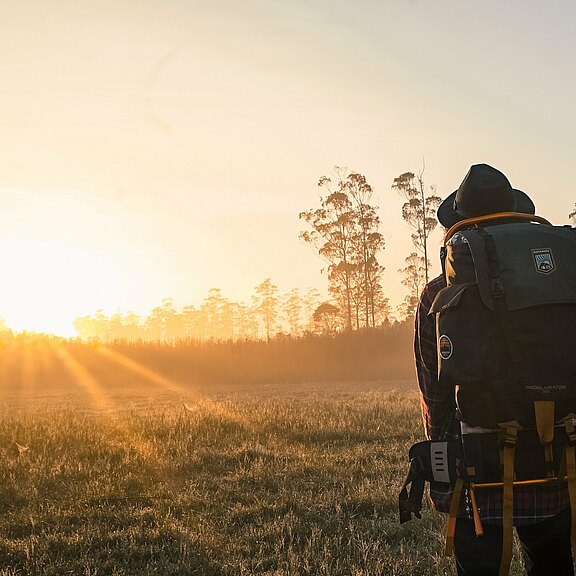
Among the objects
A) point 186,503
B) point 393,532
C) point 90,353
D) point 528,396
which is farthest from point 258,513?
point 90,353

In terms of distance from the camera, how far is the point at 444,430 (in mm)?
2490

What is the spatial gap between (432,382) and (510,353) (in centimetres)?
45

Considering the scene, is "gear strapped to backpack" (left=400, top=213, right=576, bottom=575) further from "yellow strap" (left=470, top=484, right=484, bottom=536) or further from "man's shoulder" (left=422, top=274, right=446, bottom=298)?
"man's shoulder" (left=422, top=274, right=446, bottom=298)

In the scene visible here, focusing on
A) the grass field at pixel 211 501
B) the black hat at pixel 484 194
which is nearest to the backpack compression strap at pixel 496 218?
the black hat at pixel 484 194

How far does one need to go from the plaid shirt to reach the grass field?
237 centimetres

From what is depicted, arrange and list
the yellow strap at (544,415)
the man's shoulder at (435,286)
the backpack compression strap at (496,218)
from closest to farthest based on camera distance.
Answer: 1. the yellow strap at (544,415)
2. the backpack compression strap at (496,218)
3. the man's shoulder at (435,286)

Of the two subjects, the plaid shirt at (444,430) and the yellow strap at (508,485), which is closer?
the yellow strap at (508,485)

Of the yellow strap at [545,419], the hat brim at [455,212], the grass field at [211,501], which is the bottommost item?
the grass field at [211,501]

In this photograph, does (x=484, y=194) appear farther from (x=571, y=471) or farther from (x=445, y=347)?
(x=571, y=471)

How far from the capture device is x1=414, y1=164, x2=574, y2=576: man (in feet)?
7.55

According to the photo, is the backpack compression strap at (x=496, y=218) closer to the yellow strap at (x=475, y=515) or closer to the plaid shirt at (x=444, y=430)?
the plaid shirt at (x=444, y=430)

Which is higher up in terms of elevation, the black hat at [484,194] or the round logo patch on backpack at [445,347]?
the black hat at [484,194]

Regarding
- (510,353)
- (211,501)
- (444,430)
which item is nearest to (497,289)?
(510,353)

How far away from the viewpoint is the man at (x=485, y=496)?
7.55 feet
